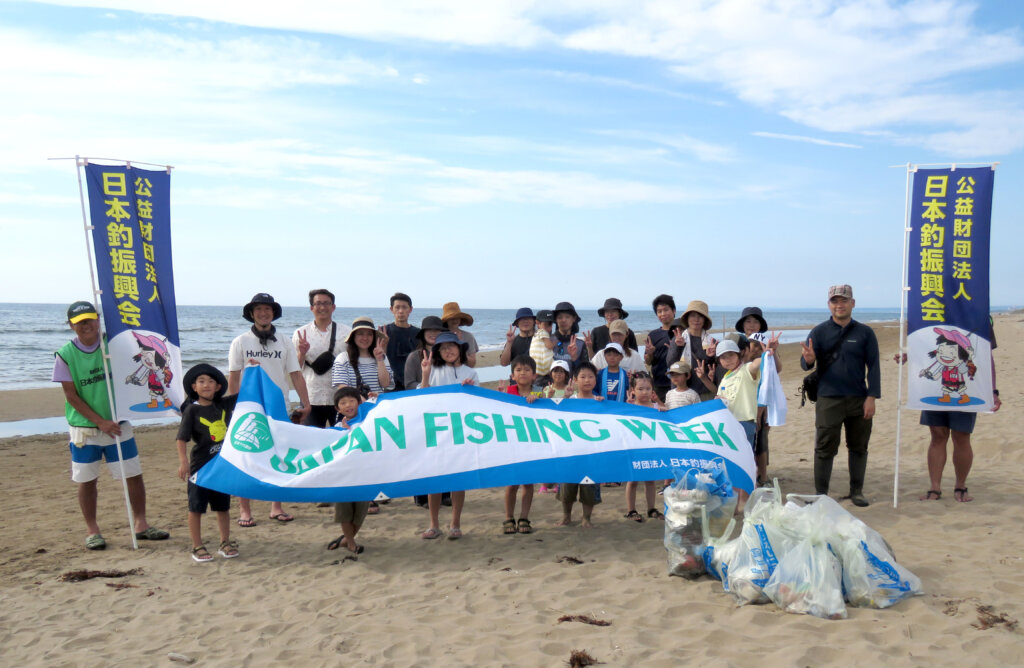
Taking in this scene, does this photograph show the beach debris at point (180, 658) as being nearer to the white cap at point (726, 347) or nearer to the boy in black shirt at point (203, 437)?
the boy in black shirt at point (203, 437)

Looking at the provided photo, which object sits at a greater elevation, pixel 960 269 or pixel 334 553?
pixel 960 269

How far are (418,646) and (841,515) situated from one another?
2700 millimetres

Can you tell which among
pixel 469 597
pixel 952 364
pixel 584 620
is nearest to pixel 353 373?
pixel 469 597

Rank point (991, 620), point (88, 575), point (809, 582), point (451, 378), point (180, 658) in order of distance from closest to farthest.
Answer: point (180, 658) < point (991, 620) < point (809, 582) < point (88, 575) < point (451, 378)

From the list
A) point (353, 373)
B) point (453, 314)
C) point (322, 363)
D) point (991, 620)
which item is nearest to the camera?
point (991, 620)

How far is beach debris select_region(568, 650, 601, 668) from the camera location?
11.9ft

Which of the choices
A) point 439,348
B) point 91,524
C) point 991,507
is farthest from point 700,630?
point 91,524

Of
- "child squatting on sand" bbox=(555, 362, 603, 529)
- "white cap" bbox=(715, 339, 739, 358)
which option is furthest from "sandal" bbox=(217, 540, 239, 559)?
"white cap" bbox=(715, 339, 739, 358)

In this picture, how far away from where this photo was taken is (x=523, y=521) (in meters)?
5.98

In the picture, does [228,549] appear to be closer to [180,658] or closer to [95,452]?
[95,452]

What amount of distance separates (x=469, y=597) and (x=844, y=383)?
4.03 m

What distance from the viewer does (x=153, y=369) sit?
228 inches

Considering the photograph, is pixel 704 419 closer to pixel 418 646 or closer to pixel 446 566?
pixel 446 566

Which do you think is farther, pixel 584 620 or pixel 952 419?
pixel 952 419
